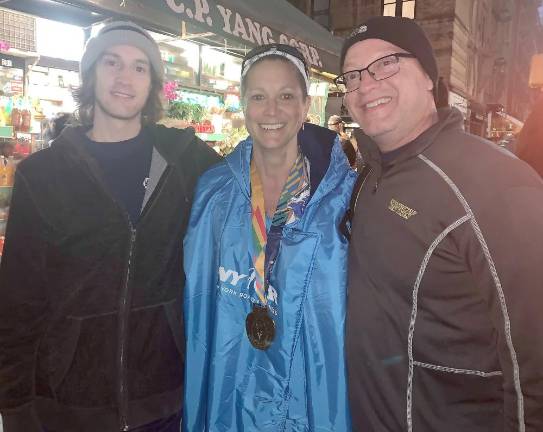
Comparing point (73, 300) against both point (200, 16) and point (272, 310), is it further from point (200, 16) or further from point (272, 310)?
point (200, 16)

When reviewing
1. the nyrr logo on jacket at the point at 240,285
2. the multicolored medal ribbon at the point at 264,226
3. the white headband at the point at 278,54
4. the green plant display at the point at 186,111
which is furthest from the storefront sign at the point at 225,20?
the nyrr logo on jacket at the point at 240,285

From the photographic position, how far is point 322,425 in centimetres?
189

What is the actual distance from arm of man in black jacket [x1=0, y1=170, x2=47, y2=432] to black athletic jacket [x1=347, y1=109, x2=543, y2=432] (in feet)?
4.30

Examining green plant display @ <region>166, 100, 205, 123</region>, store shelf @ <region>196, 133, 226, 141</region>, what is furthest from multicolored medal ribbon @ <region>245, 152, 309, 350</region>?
store shelf @ <region>196, 133, 226, 141</region>

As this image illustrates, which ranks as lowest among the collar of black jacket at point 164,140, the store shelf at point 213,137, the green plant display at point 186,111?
the collar of black jacket at point 164,140

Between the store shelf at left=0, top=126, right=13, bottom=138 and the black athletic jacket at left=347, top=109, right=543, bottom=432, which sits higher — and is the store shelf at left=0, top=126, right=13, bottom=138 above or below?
above

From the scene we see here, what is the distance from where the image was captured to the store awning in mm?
3252

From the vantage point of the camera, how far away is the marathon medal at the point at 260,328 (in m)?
1.96

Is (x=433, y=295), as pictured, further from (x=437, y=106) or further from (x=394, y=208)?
(x=437, y=106)

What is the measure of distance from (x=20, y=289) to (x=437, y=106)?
197 centimetres

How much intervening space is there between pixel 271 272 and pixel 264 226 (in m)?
0.25

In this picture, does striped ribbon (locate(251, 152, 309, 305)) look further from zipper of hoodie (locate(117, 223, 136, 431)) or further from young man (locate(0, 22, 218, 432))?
zipper of hoodie (locate(117, 223, 136, 431))

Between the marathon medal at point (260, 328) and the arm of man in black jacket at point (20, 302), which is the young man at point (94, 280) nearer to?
the arm of man in black jacket at point (20, 302)

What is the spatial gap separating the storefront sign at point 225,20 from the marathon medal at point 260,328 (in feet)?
7.81
